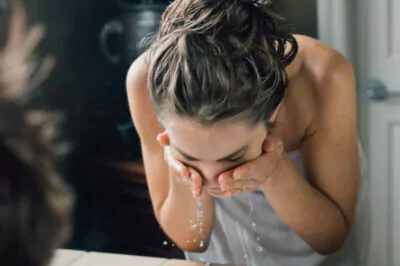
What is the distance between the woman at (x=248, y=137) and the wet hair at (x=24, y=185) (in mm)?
269

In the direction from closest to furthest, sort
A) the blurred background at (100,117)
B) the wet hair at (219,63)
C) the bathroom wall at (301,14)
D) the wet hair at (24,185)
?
the wet hair at (24,185)
the wet hair at (219,63)
the bathroom wall at (301,14)
the blurred background at (100,117)

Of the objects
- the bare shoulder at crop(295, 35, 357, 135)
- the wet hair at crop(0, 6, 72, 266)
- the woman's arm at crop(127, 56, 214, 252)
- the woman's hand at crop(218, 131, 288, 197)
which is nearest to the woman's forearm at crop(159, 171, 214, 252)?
the woman's arm at crop(127, 56, 214, 252)

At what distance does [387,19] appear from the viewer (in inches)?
26.2

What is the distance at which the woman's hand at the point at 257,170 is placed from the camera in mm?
641

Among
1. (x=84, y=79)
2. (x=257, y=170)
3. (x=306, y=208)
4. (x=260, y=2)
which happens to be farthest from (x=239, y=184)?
(x=84, y=79)

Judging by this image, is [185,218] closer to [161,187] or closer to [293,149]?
[161,187]

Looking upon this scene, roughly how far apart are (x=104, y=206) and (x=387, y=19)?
Result: 59 cm

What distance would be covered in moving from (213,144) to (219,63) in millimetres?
108

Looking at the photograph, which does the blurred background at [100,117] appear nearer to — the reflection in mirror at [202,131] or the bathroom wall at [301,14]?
the reflection in mirror at [202,131]

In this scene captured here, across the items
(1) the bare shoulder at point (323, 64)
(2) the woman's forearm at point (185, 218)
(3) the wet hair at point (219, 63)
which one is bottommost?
(2) the woman's forearm at point (185, 218)

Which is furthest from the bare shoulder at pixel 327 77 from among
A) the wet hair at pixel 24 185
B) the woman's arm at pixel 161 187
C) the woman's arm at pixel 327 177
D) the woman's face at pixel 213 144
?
the wet hair at pixel 24 185

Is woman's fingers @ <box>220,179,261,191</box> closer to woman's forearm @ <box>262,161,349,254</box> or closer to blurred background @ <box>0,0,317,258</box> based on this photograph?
woman's forearm @ <box>262,161,349,254</box>

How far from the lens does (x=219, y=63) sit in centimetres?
56

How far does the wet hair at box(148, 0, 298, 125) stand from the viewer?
0.56 metres
